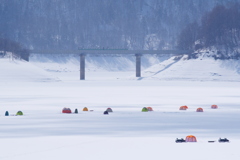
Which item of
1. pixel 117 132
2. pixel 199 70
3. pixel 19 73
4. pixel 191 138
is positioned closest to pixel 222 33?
pixel 199 70

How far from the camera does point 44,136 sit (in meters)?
33.4

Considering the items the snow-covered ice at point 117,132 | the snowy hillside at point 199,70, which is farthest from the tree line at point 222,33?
the snow-covered ice at point 117,132

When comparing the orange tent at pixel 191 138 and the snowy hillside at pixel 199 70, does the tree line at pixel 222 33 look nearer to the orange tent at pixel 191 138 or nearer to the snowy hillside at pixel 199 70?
the snowy hillside at pixel 199 70

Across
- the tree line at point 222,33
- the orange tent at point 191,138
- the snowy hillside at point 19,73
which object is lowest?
the orange tent at point 191,138

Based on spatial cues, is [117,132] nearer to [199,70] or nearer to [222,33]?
[199,70]

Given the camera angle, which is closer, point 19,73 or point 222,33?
point 19,73

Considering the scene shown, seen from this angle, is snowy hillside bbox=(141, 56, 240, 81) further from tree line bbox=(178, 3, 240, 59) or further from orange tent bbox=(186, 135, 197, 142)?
orange tent bbox=(186, 135, 197, 142)

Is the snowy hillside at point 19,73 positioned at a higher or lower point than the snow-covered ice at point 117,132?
higher

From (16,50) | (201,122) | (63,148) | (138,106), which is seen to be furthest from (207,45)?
(63,148)

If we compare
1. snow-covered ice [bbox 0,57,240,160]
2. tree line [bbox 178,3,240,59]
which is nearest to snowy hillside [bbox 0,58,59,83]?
tree line [bbox 178,3,240,59]

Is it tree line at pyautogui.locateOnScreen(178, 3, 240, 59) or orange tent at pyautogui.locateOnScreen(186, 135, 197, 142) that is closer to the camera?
orange tent at pyautogui.locateOnScreen(186, 135, 197, 142)

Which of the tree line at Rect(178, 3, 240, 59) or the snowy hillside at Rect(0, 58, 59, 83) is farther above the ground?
the tree line at Rect(178, 3, 240, 59)

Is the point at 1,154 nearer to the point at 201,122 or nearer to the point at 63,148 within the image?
the point at 63,148

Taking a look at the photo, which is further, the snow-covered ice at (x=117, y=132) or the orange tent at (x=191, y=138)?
the orange tent at (x=191, y=138)
